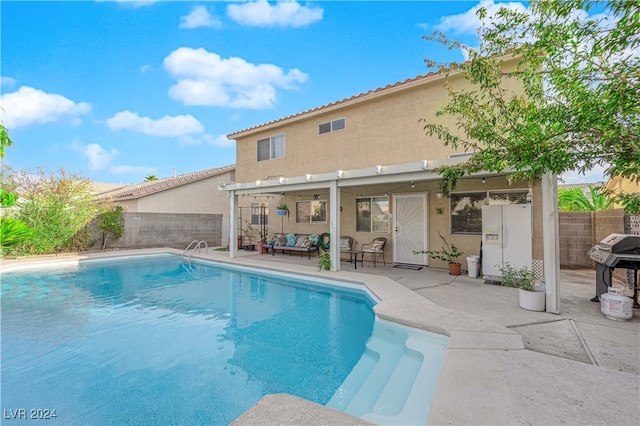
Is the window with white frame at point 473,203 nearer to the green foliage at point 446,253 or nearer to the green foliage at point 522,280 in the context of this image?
the green foliage at point 446,253

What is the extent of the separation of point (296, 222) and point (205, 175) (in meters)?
8.84

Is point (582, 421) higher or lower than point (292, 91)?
lower

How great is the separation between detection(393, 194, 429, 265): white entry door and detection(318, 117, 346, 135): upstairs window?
351 cm

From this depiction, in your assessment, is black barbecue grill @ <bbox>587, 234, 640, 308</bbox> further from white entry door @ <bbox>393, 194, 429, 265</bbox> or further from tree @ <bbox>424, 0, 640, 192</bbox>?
white entry door @ <bbox>393, 194, 429, 265</bbox>

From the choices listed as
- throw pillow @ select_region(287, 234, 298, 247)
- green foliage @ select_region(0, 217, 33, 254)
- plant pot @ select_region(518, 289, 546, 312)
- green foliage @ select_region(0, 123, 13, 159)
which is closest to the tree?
plant pot @ select_region(518, 289, 546, 312)

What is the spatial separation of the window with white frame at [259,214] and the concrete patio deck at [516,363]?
387 inches

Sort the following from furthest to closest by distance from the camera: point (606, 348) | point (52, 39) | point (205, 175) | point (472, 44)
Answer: point (205, 175) < point (52, 39) < point (472, 44) < point (606, 348)

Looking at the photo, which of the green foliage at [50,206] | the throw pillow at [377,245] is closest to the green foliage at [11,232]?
the green foliage at [50,206]

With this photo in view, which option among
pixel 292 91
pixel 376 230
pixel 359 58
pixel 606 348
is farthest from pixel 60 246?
pixel 606 348

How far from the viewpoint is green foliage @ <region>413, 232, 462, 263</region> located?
923cm

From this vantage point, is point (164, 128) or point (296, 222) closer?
point (296, 222)

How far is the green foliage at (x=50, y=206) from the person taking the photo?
42.8 feet

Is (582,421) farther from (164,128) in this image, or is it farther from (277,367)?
(164,128)

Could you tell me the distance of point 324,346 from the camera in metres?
4.99
